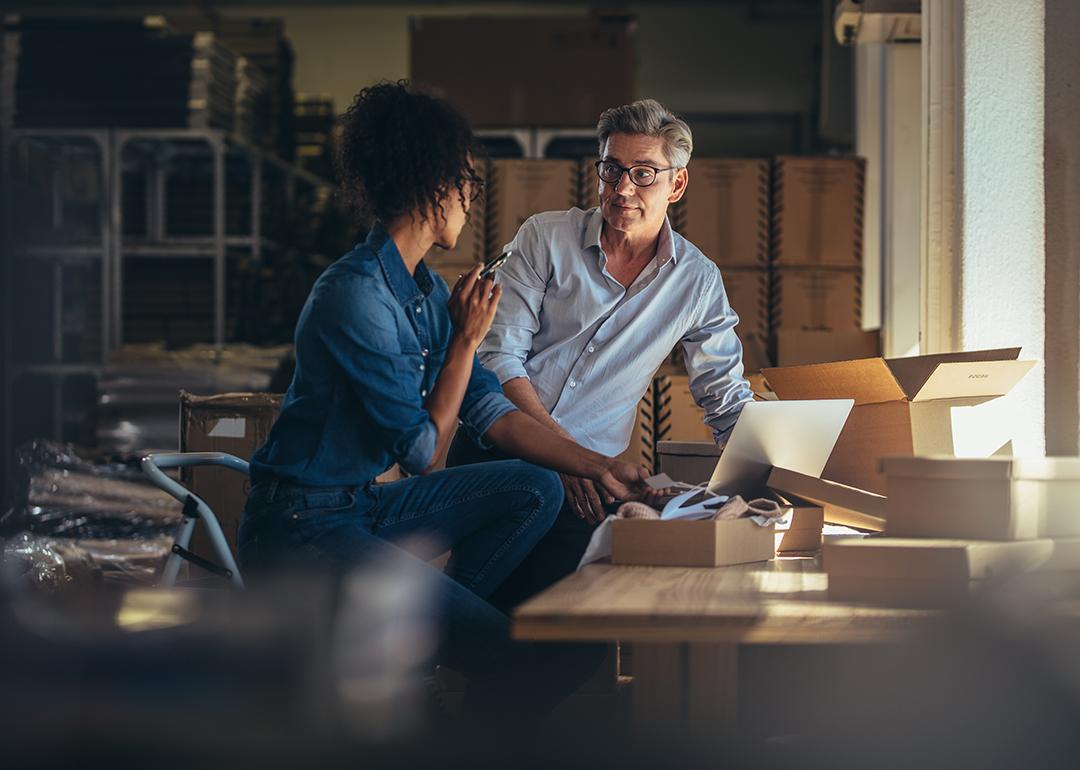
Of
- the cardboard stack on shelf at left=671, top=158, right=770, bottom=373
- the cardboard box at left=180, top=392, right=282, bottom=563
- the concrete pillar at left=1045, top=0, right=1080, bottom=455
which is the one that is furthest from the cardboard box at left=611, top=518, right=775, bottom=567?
the cardboard stack on shelf at left=671, top=158, right=770, bottom=373

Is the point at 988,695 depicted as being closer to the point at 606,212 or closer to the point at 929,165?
the point at 606,212

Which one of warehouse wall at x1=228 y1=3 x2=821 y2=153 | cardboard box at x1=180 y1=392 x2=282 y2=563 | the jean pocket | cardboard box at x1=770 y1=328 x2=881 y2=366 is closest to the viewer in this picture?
the jean pocket

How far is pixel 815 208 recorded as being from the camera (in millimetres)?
4832

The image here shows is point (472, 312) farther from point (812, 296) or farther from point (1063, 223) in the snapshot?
point (812, 296)

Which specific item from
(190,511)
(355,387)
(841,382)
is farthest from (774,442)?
(190,511)

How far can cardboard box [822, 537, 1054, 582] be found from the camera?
1.57 m

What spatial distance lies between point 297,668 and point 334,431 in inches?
18.1

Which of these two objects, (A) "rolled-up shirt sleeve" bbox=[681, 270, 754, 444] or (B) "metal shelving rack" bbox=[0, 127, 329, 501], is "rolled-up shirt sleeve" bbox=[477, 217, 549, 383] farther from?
(B) "metal shelving rack" bbox=[0, 127, 329, 501]

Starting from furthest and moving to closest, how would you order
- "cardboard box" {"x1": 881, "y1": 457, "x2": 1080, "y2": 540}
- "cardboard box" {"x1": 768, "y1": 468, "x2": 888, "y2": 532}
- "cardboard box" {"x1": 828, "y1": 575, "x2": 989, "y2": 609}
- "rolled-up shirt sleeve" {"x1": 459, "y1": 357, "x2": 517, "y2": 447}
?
"rolled-up shirt sleeve" {"x1": 459, "y1": 357, "x2": 517, "y2": 447}
"cardboard box" {"x1": 768, "y1": 468, "x2": 888, "y2": 532}
"cardboard box" {"x1": 881, "y1": 457, "x2": 1080, "y2": 540}
"cardboard box" {"x1": 828, "y1": 575, "x2": 989, "y2": 609}

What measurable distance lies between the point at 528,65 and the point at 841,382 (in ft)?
13.3

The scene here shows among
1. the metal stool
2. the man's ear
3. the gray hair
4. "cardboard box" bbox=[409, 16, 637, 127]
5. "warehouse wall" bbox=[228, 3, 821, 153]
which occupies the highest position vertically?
"warehouse wall" bbox=[228, 3, 821, 153]

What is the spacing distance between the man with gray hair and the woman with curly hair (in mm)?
550

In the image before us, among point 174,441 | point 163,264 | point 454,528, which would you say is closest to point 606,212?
point 454,528

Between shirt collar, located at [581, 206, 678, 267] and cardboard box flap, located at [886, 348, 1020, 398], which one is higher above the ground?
shirt collar, located at [581, 206, 678, 267]
